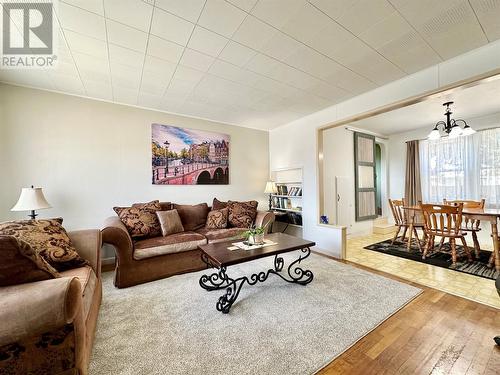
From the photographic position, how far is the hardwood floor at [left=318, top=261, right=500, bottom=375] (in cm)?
135

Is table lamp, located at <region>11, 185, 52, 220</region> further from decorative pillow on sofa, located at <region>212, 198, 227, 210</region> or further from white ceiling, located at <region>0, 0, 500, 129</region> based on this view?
decorative pillow on sofa, located at <region>212, 198, 227, 210</region>

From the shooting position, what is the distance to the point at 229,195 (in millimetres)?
4484

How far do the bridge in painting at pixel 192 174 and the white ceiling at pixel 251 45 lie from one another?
4.04 ft

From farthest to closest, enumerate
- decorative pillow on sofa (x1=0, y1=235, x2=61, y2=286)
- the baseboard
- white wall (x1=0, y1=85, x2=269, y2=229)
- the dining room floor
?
the baseboard, white wall (x1=0, y1=85, x2=269, y2=229), the dining room floor, decorative pillow on sofa (x1=0, y1=235, x2=61, y2=286)

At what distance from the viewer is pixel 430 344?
154 cm

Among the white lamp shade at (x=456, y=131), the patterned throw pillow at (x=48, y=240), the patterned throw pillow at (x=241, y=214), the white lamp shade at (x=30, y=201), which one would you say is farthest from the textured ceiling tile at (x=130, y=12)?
the white lamp shade at (x=456, y=131)

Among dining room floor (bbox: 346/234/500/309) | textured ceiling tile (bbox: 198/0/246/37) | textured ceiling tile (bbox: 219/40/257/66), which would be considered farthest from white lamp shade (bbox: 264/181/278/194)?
textured ceiling tile (bbox: 198/0/246/37)

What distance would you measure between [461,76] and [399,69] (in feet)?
1.95

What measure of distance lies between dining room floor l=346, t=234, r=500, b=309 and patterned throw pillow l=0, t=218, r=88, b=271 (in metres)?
3.56

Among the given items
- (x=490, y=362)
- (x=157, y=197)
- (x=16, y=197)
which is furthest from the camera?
(x=157, y=197)

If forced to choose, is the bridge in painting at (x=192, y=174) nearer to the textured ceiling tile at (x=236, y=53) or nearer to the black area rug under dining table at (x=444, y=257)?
the textured ceiling tile at (x=236, y=53)

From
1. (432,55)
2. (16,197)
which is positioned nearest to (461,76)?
(432,55)

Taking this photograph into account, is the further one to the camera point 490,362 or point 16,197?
point 16,197

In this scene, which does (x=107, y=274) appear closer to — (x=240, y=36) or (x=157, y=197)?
(x=157, y=197)
